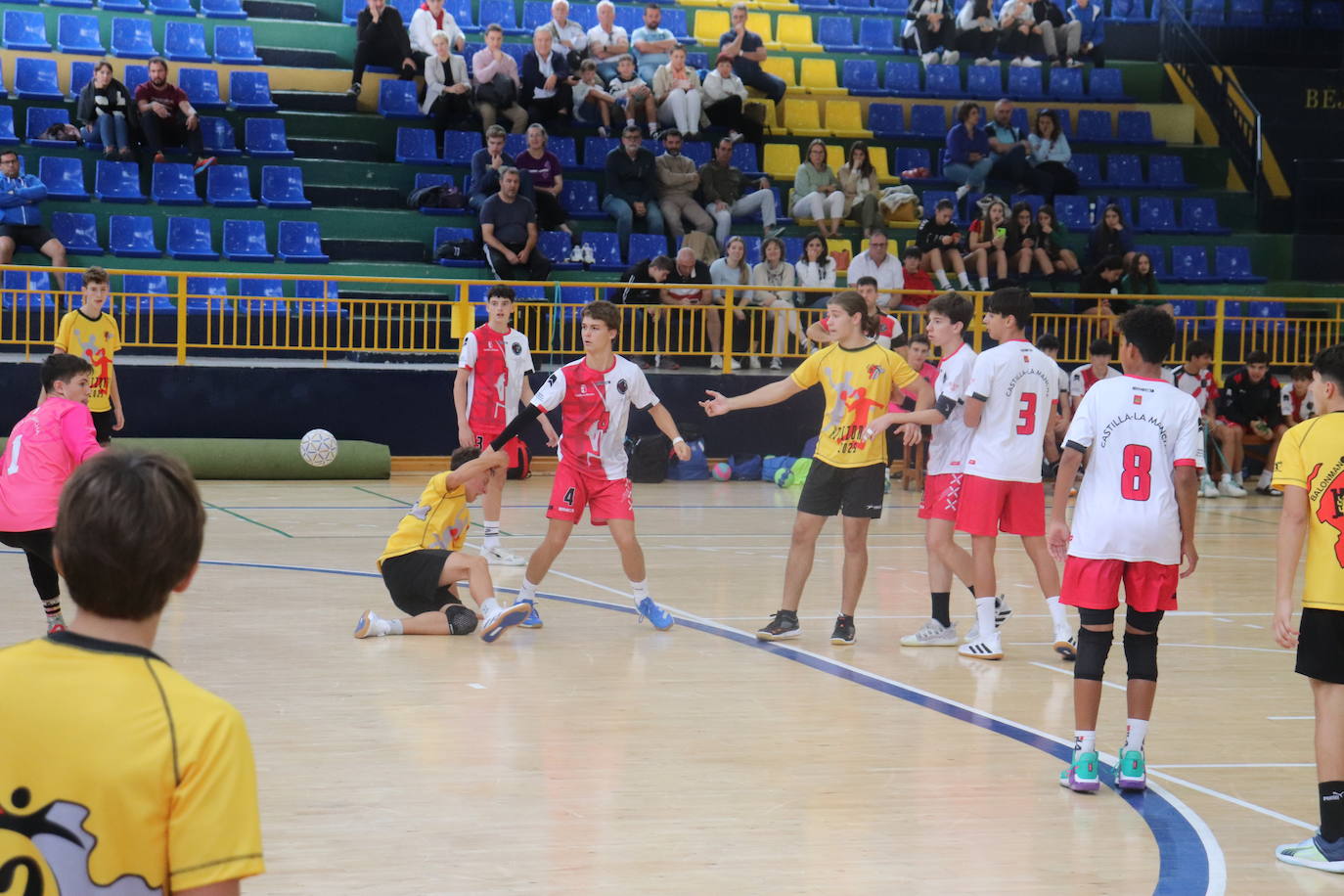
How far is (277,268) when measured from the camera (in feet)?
58.2

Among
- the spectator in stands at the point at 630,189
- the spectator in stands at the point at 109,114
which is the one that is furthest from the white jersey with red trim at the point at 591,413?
the spectator in stands at the point at 109,114

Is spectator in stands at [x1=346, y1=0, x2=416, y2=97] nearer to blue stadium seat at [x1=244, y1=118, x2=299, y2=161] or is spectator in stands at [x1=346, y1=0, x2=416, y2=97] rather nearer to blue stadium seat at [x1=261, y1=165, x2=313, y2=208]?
blue stadium seat at [x1=244, y1=118, x2=299, y2=161]

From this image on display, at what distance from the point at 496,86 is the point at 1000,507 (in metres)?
13.6

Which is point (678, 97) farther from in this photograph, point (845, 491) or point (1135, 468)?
point (1135, 468)

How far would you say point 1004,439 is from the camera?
7645mm

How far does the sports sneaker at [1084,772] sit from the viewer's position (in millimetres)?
5336

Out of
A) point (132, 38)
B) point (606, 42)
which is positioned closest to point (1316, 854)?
point (606, 42)

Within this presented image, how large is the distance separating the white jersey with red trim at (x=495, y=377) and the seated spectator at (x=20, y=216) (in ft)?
24.5

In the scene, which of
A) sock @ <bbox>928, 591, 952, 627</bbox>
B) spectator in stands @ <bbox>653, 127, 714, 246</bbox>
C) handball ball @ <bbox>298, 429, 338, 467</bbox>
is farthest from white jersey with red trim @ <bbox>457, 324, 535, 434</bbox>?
spectator in stands @ <bbox>653, 127, 714, 246</bbox>

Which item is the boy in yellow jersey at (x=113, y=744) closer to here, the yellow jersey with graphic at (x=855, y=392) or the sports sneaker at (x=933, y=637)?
the yellow jersey with graphic at (x=855, y=392)

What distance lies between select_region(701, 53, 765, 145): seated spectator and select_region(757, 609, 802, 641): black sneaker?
1336 centimetres

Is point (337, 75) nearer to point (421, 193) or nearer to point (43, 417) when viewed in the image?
point (421, 193)

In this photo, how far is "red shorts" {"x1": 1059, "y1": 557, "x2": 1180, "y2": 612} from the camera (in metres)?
5.36

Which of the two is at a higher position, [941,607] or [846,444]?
[846,444]
